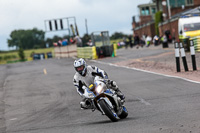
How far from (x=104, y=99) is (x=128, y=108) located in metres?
2.37

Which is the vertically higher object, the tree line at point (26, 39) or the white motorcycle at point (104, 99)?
the tree line at point (26, 39)

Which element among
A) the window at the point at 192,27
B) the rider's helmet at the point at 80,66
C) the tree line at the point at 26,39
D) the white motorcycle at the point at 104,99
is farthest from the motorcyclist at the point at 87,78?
the tree line at the point at 26,39

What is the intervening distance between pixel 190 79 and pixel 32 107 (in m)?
5.81

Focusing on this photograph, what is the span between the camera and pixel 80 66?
9.09 metres

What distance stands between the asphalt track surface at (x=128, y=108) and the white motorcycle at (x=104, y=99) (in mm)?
234

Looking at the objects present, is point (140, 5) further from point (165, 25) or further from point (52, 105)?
point (52, 105)

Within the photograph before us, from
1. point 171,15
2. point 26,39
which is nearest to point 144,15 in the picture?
point 171,15

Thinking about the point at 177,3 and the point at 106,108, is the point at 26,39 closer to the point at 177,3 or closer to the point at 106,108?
the point at 177,3

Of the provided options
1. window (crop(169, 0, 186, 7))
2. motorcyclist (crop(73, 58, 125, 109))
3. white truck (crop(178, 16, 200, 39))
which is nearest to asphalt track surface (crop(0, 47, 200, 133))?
motorcyclist (crop(73, 58, 125, 109))

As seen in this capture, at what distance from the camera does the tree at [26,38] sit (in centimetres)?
17800

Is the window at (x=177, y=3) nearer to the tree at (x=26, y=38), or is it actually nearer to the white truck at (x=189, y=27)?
the white truck at (x=189, y=27)

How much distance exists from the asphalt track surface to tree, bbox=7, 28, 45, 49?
527 feet

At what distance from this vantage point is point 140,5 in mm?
91500

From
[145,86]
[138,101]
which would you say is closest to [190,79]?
[145,86]
